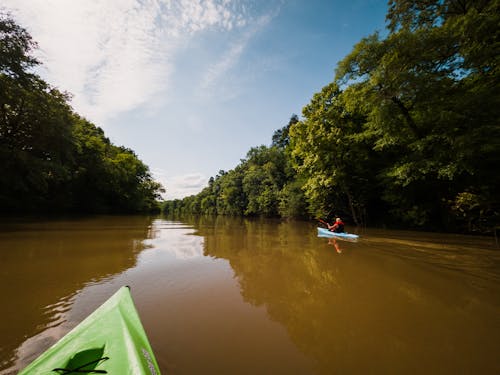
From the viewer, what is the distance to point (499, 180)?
935 centimetres

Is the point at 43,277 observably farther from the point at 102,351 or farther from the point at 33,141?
the point at 33,141

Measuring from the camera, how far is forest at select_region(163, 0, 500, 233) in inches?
308

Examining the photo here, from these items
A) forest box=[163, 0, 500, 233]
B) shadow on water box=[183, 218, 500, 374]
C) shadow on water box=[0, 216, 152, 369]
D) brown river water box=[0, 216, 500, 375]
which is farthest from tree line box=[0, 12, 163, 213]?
forest box=[163, 0, 500, 233]

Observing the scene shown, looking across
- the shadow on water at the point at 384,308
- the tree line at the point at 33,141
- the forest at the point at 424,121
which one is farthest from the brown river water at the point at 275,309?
the tree line at the point at 33,141

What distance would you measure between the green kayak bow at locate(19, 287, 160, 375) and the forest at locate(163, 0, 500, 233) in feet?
38.3

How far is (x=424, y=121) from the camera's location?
10.0m

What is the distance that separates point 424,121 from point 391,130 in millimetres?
1400

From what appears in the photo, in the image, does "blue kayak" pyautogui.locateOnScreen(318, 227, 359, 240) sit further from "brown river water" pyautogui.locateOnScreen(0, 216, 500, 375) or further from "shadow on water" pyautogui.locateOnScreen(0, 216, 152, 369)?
"shadow on water" pyautogui.locateOnScreen(0, 216, 152, 369)

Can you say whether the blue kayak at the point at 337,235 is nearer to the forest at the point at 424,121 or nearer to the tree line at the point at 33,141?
the forest at the point at 424,121

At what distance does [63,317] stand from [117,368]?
6.67 ft

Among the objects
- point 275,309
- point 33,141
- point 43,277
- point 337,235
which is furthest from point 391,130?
point 33,141

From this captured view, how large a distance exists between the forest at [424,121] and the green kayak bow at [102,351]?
11.7m

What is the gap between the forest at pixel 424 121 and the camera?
782cm

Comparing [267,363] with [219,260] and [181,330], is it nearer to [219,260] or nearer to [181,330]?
[181,330]
